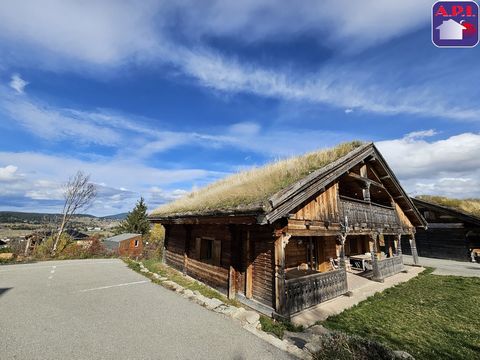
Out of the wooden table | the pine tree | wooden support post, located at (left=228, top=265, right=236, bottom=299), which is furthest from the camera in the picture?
the pine tree

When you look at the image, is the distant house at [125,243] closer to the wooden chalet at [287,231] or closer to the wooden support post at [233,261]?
the wooden chalet at [287,231]

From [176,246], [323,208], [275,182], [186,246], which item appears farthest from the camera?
[176,246]

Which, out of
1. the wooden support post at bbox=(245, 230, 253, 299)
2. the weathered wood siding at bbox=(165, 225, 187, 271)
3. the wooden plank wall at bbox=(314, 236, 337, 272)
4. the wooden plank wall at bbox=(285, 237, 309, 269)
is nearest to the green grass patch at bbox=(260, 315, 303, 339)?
the wooden support post at bbox=(245, 230, 253, 299)

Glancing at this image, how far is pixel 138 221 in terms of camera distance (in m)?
46.1

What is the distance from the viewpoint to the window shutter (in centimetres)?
1004

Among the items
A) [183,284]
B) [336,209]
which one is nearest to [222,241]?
[183,284]

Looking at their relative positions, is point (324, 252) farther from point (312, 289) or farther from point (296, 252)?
point (312, 289)

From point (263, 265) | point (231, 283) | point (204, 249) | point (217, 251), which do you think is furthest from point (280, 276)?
point (204, 249)

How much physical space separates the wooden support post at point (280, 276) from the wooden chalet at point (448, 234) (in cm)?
1827

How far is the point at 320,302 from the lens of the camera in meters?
8.38

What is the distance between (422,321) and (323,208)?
431 centimetres

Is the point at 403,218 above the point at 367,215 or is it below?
above

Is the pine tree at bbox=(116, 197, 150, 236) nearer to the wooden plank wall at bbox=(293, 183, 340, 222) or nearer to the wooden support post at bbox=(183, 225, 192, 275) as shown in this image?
the wooden support post at bbox=(183, 225, 192, 275)

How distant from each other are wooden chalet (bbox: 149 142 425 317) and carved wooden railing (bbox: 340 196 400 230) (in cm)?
5
